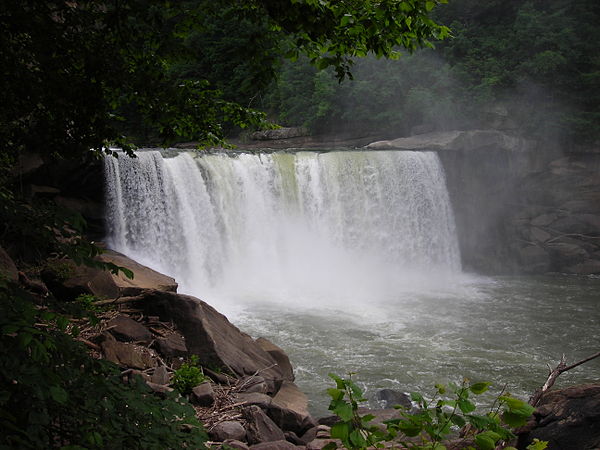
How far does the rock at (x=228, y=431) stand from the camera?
439 centimetres

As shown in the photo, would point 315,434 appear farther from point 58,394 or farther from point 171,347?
point 58,394

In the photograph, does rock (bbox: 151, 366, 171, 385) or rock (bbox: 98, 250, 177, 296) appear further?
rock (bbox: 98, 250, 177, 296)

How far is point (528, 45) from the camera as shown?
20.3 m

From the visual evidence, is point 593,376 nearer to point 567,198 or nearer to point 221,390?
point 221,390

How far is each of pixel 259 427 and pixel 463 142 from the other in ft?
48.3

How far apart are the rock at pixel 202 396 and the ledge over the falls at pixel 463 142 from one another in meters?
14.3

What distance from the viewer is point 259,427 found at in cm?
471

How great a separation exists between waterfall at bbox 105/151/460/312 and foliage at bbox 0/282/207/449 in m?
9.74

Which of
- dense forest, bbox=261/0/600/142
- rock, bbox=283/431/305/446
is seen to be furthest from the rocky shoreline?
dense forest, bbox=261/0/600/142

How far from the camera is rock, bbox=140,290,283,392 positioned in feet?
19.2

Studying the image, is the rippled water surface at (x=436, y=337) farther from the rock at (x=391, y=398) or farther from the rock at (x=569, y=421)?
the rock at (x=569, y=421)

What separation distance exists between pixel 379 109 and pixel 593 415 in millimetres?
19372

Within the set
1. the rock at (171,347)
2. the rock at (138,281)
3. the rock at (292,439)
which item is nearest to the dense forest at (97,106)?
the rock at (138,281)

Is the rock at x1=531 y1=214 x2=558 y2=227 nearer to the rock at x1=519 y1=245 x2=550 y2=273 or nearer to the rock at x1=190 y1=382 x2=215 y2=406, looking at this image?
the rock at x1=519 y1=245 x2=550 y2=273
